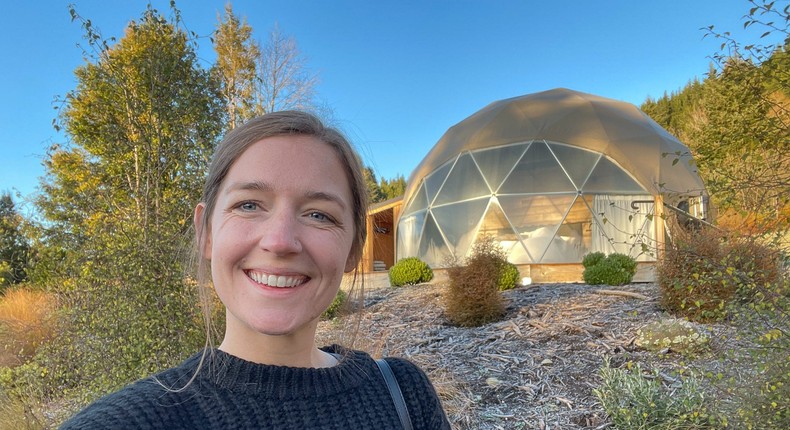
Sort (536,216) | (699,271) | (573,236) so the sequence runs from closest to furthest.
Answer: (699,271)
(573,236)
(536,216)

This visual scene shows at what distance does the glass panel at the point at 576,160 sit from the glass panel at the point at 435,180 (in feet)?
10.0

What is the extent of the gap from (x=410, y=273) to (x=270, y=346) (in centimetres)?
1178

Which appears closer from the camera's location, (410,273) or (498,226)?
(410,273)

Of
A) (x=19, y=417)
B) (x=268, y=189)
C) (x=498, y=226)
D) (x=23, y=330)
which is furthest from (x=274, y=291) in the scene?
(x=498, y=226)

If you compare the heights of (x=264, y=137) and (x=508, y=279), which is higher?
(x=264, y=137)

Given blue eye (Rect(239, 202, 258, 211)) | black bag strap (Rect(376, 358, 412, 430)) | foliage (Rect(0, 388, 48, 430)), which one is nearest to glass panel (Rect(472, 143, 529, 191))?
foliage (Rect(0, 388, 48, 430))

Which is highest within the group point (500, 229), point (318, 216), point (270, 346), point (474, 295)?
point (500, 229)

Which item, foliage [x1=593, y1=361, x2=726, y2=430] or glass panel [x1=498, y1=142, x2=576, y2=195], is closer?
foliage [x1=593, y1=361, x2=726, y2=430]

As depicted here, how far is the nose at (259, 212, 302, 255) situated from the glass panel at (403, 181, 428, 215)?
46.7ft

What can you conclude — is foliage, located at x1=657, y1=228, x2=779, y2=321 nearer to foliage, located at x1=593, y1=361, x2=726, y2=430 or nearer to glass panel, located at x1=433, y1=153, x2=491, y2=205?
foliage, located at x1=593, y1=361, x2=726, y2=430

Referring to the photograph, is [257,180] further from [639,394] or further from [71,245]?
[71,245]

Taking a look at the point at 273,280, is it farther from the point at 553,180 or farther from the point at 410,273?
the point at 553,180

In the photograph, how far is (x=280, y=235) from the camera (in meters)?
1.24

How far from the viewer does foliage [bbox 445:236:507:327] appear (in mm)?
7504
